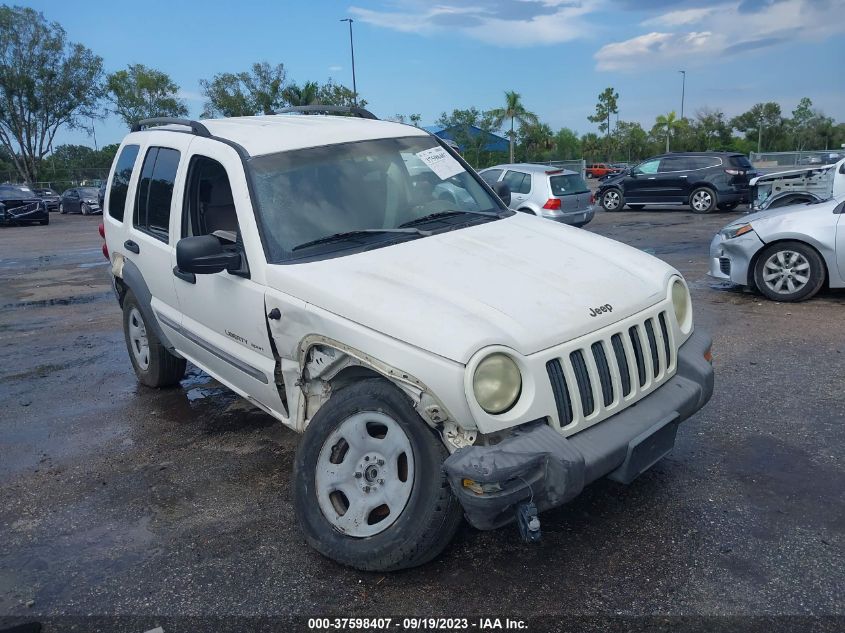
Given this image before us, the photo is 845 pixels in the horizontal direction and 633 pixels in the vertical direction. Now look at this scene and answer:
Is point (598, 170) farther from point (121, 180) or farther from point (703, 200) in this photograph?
point (121, 180)

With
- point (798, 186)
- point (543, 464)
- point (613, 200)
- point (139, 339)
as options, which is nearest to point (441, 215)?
point (543, 464)

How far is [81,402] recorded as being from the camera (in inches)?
227

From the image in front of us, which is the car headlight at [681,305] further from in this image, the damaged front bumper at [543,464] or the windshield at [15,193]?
the windshield at [15,193]

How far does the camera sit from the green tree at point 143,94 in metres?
55.9

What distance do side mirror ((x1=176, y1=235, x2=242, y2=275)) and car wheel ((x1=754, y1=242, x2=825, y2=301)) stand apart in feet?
21.4

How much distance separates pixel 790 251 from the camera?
26.1 feet

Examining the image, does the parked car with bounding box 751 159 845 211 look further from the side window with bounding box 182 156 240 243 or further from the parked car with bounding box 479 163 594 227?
the side window with bounding box 182 156 240 243

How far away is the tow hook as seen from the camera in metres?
2.72

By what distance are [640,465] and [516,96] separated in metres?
62.1

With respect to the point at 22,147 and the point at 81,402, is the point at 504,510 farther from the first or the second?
the point at 22,147

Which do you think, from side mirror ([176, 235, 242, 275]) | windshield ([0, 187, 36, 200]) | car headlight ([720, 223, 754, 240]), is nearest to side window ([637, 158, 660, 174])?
car headlight ([720, 223, 754, 240])

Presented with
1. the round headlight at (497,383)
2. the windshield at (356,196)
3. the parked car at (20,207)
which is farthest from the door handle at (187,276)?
the parked car at (20,207)

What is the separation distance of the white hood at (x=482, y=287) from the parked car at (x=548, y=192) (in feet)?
36.8

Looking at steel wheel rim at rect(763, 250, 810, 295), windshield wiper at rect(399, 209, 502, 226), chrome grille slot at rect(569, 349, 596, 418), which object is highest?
windshield wiper at rect(399, 209, 502, 226)
